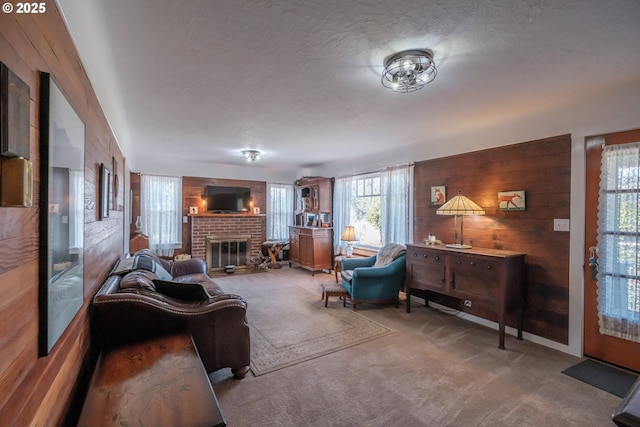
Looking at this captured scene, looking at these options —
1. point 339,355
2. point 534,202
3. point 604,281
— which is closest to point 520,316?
point 604,281

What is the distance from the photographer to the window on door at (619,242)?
2432 millimetres

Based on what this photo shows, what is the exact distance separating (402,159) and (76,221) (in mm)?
4160

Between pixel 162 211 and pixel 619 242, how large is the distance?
22.2ft

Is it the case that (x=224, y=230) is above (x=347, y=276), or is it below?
above

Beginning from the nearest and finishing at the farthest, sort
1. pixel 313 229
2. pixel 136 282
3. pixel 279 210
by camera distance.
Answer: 1. pixel 136 282
2. pixel 313 229
3. pixel 279 210

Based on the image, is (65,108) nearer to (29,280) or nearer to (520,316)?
(29,280)

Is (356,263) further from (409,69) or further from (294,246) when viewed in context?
(409,69)

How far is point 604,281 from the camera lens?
8.51 feet

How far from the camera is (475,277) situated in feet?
9.99

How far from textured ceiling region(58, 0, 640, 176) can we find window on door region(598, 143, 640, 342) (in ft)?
1.78

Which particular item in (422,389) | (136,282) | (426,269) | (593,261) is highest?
(593,261)

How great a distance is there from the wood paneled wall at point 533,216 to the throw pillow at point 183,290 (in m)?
3.12

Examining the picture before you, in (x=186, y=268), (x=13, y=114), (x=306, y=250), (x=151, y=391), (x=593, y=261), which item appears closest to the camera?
(x=13, y=114)

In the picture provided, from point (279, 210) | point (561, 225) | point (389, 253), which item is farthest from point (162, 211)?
point (561, 225)
